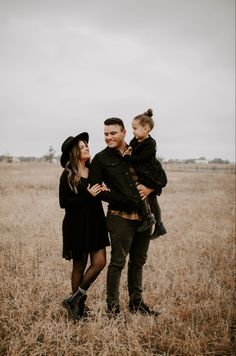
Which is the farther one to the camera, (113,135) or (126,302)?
(126,302)

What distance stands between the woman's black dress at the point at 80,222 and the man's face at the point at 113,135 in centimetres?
56

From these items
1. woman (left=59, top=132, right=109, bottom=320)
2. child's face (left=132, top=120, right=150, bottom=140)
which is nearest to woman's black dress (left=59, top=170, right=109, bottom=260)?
woman (left=59, top=132, right=109, bottom=320)

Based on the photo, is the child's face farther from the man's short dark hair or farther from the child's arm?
the man's short dark hair

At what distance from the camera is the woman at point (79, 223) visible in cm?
362

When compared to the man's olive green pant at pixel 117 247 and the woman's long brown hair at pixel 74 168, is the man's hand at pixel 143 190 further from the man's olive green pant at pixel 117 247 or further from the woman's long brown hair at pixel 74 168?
the woman's long brown hair at pixel 74 168

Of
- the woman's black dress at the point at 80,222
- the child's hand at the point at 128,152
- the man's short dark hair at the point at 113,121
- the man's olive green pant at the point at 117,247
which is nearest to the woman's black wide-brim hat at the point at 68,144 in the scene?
the woman's black dress at the point at 80,222

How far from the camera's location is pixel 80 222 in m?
3.66

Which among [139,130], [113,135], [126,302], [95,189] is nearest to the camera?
[95,189]

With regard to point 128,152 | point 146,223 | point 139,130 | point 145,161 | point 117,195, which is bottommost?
point 146,223

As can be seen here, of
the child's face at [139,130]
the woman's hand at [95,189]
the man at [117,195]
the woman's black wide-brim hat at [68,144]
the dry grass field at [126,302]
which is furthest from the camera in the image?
the child's face at [139,130]

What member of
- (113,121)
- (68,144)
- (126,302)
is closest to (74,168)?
(68,144)

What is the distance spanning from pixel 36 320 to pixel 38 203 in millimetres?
9219

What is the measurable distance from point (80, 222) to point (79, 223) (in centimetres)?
2

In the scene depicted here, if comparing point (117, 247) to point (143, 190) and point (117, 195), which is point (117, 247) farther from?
point (143, 190)
